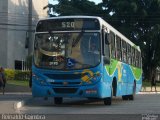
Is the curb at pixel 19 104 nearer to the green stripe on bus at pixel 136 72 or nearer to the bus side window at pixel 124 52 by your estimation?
the bus side window at pixel 124 52

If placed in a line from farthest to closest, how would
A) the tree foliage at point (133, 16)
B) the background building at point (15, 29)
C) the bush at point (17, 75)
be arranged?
1. the tree foliage at point (133, 16)
2. the background building at point (15, 29)
3. the bush at point (17, 75)

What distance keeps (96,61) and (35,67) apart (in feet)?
8.13

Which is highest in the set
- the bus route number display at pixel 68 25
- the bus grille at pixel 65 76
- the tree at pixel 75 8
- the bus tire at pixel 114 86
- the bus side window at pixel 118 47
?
the tree at pixel 75 8

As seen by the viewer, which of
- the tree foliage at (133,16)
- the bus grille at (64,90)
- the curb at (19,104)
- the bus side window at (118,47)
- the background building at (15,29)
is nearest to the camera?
the curb at (19,104)

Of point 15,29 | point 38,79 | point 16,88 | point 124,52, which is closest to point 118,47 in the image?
point 124,52

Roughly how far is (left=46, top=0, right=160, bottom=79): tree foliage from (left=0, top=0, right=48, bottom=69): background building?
3.46 metres

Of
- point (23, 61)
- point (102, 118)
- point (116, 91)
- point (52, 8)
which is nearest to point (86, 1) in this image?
point (52, 8)

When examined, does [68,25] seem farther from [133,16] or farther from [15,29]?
[15,29]

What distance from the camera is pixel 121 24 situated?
64.4 m

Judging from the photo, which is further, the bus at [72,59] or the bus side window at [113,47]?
the bus side window at [113,47]

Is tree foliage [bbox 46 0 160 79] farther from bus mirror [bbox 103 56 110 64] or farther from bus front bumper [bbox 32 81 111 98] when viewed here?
bus front bumper [bbox 32 81 111 98]

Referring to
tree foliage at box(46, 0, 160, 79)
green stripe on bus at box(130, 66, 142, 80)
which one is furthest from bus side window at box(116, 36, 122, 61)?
tree foliage at box(46, 0, 160, 79)

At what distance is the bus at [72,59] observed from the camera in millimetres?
22141

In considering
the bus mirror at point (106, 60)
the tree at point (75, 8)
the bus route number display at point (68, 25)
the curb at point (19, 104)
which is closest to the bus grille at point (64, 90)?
the curb at point (19, 104)
